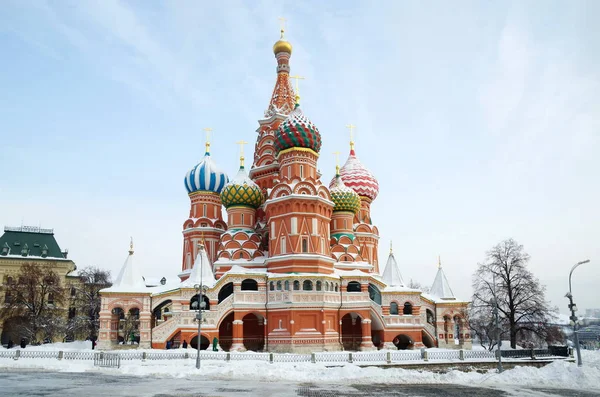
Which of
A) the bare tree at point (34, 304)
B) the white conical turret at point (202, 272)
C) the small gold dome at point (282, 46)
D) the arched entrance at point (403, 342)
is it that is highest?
the small gold dome at point (282, 46)

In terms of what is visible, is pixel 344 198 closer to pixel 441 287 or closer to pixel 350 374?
pixel 441 287

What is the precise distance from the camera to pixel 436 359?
87.5 feet

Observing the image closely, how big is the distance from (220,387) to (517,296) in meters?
23.8

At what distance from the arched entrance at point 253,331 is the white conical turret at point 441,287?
13446mm

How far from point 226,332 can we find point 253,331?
2037 millimetres

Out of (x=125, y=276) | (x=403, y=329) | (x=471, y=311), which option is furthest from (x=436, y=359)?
(x=125, y=276)

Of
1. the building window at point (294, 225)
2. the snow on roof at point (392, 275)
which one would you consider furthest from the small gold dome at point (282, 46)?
the snow on roof at point (392, 275)

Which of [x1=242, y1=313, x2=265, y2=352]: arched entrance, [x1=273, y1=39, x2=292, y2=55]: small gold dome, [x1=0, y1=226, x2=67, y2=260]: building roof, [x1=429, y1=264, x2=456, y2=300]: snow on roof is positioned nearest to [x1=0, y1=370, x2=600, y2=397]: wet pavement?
[x1=242, y1=313, x2=265, y2=352]: arched entrance

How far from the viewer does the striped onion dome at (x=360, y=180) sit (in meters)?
45.6

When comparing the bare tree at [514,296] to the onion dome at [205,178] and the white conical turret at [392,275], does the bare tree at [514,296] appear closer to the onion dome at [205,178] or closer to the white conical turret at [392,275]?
the white conical turret at [392,275]

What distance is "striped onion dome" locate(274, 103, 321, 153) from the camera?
36938 mm

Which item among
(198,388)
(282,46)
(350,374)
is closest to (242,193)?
(282,46)

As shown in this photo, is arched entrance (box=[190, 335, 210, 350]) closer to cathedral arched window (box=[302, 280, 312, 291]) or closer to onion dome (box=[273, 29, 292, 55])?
cathedral arched window (box=[302, 280, 312, 291])

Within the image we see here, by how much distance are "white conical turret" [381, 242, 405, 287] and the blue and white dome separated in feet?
56.8
